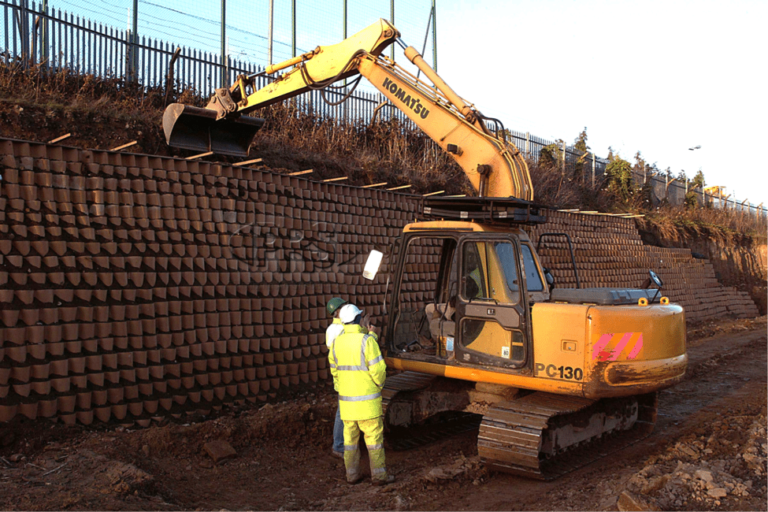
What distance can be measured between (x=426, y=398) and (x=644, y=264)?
12555mm

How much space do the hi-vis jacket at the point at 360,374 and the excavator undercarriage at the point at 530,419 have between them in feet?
3.62

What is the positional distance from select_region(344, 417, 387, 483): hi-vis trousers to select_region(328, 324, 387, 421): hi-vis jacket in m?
0.10

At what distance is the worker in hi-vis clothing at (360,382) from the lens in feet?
17.2

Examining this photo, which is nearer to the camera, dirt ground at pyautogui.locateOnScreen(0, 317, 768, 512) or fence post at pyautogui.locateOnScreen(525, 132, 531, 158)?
dirt ground at pyautogui.locateOnScreen(0, 317, 768, 512)

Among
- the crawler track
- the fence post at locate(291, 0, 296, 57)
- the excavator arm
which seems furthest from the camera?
the fence post at locate(291, 0, 296, 57)

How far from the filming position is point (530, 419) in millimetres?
5488

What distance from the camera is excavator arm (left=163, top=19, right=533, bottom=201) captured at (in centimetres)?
681

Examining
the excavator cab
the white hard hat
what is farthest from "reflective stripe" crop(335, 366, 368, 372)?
the excavator cab

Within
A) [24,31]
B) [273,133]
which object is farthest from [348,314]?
[24,31]

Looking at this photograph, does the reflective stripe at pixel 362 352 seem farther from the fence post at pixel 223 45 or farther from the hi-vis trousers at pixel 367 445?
the fence post at pixel 223 45

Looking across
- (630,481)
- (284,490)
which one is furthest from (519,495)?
(284,490)

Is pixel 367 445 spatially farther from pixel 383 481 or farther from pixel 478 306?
pixel 478 306

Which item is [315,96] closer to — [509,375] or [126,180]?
[126,180]

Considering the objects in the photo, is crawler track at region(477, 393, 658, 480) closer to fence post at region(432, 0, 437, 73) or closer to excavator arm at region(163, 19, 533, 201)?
excavator arm at region(163, 19, 533, 201)
